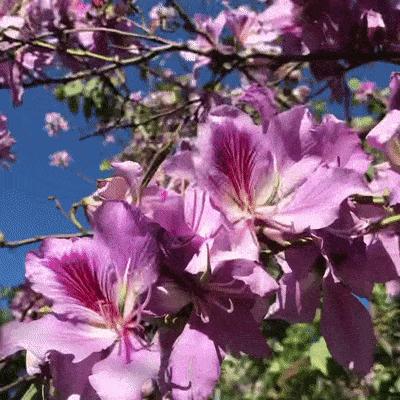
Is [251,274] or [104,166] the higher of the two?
[104,166]

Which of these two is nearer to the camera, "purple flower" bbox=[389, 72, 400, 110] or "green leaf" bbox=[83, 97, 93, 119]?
"purple flower" bbox=[389, 72, 400, 110]

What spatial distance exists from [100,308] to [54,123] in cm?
605

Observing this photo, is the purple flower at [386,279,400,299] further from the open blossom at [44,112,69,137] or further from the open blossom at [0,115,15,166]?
the open blossom at [44,112,69,137]

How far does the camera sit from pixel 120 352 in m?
0.56

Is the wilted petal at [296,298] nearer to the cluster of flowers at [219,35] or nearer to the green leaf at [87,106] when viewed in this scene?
the cluster of flowers at [219,35]

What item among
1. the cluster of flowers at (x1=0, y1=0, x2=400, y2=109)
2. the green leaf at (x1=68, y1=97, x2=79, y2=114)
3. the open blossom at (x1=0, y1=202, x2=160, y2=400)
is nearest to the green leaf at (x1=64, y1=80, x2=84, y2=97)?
the green leaf at (x1=68, y1=97, x2=79, y2=114)

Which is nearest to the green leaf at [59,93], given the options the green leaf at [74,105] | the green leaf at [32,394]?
the green leaf at [74,105]

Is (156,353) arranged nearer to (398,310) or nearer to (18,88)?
(18,88)

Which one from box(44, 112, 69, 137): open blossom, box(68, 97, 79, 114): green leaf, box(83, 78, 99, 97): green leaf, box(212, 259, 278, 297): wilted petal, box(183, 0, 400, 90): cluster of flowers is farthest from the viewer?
box(44, 112, 69, 137): open blossom

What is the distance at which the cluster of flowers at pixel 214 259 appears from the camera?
539mm

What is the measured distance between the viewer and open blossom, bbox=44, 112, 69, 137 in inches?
255

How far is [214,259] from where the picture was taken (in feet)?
1.73

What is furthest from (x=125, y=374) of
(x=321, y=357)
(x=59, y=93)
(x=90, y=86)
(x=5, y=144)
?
(x=59, y=93)

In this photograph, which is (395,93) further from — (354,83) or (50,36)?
(354,83)
